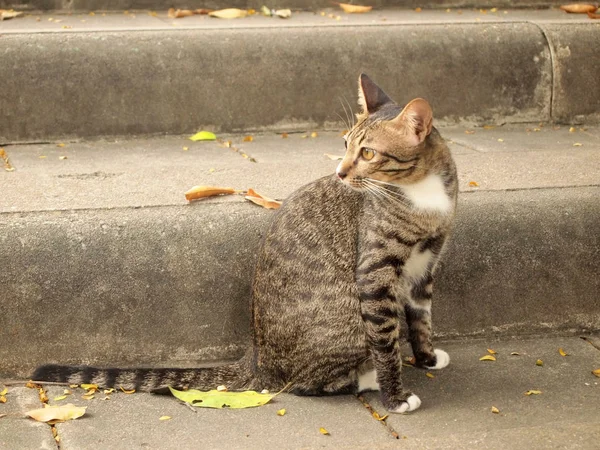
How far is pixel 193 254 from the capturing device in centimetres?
381

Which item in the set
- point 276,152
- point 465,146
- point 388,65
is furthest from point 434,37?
point 276,152

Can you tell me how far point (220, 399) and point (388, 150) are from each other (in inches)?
44.0

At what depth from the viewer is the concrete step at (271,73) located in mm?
5191

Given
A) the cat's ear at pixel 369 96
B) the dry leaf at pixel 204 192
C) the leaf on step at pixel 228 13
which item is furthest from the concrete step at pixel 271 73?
the cat's ear at pixel 369 96

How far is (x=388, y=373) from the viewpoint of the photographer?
349 centimetres

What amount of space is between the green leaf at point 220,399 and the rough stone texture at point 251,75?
222 cm

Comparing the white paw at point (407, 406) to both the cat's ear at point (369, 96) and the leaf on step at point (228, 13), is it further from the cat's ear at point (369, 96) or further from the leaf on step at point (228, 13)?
the leaf on step at point (228, 13)

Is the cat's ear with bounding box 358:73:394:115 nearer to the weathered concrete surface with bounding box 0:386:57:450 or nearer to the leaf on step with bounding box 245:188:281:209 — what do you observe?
the leaf on step with bounding box 245:188:281:209

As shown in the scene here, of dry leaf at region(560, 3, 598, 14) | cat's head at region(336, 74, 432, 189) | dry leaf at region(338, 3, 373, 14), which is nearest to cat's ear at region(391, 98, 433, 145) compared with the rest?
cat's head at region(336, 74, 432, 189)

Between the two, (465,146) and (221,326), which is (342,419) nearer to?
(221,326)

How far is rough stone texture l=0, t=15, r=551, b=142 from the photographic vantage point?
5.18m

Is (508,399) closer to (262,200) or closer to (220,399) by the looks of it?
(220,399)

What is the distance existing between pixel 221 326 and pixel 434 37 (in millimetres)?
2648

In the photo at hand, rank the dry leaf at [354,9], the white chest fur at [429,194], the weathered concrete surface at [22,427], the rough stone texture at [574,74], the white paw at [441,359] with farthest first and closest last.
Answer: the dry leaf at [354,9]
the rough stone texture at [574,74]
the white paw at [441,359]
the white chest fur at [429,194]
the weathered concrete surface at [22,427]
